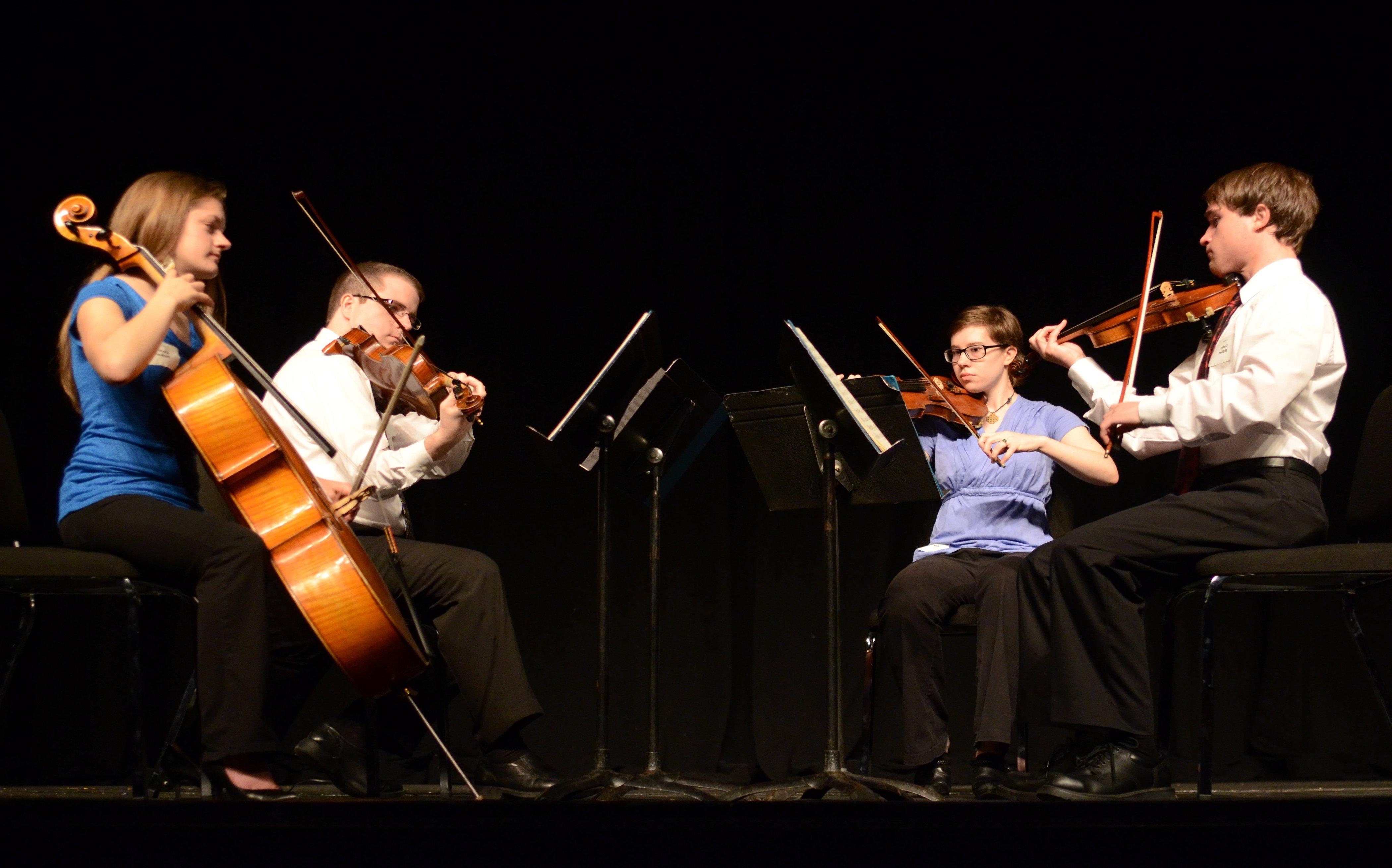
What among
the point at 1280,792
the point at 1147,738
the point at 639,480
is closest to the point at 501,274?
the point at 639,480

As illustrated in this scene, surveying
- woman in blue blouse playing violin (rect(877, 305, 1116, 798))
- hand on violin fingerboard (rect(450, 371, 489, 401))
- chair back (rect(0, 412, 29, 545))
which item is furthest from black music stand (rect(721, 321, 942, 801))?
chair back (rect(0, 412, 29, 545))

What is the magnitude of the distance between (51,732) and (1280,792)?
3426 millimetres

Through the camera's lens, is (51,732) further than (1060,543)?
Yes

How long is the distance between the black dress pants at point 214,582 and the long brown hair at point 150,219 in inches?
11.5

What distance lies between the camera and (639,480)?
2709mm

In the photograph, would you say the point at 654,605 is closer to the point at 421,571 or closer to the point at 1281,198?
the point at 421,571

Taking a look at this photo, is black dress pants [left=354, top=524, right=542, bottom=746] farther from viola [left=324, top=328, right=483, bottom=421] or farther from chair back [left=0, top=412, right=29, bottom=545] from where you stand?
chair back [left=0, top=412, right=29, bottom=545]

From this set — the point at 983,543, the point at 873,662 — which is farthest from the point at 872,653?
the point at 983,543

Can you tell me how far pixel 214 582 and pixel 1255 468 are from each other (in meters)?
2.14

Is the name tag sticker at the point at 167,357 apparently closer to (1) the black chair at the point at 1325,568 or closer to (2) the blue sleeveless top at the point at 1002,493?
(2) the blue sleeveless top at the point at 1002,493

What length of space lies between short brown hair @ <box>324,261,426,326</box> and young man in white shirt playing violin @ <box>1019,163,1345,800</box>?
1721 mm

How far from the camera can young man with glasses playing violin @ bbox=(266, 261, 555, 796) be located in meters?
2.60

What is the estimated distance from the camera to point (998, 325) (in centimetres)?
310

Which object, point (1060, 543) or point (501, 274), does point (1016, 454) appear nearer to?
point (1060, 543)
